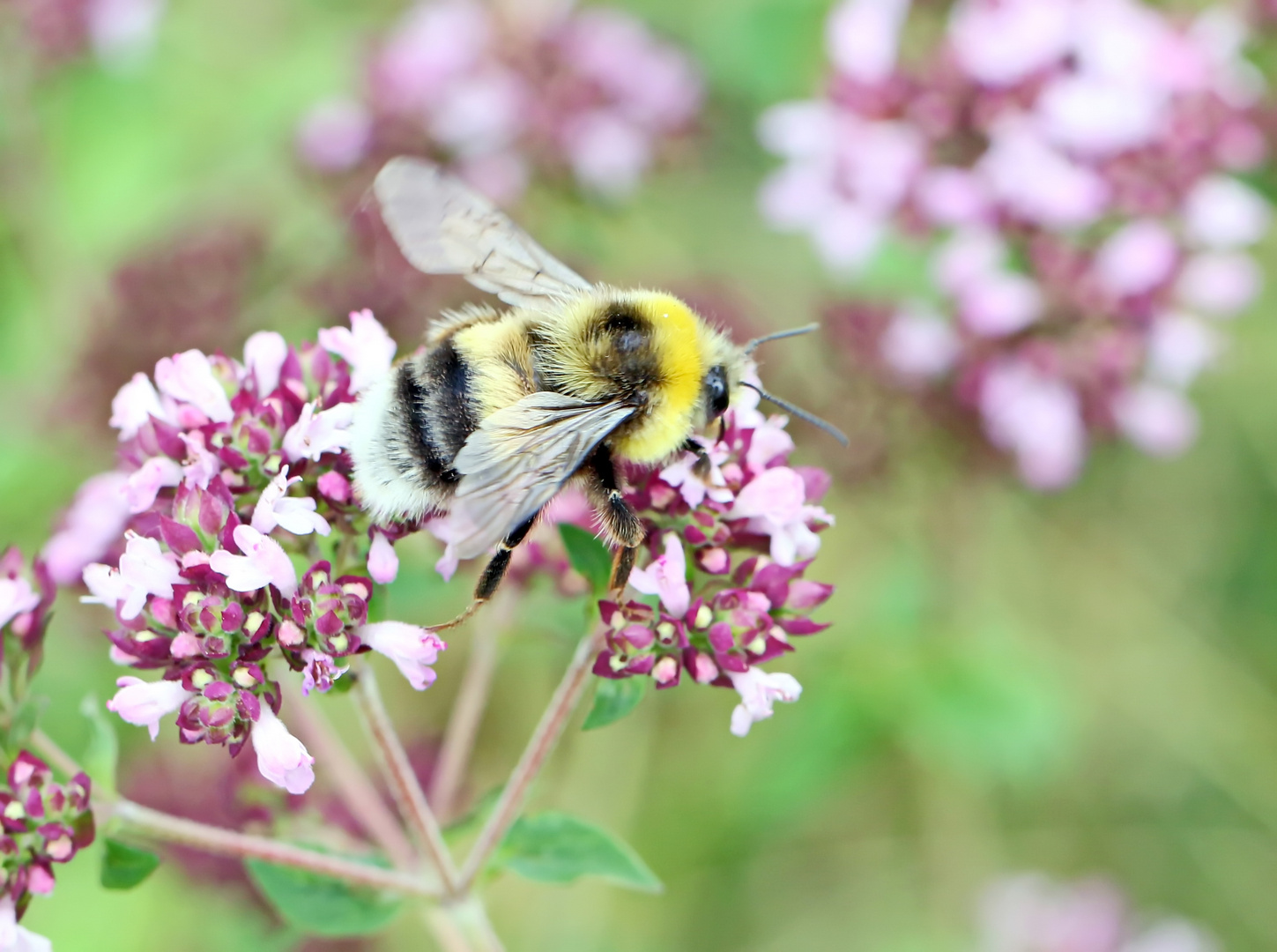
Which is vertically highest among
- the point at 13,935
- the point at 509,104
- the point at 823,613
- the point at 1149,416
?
the point at 509,104

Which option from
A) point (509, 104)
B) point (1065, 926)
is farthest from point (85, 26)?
point (1065, 926)

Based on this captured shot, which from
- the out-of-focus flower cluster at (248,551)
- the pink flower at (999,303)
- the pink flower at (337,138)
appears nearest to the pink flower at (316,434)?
the out-of-focus flower cluster at (248,551)

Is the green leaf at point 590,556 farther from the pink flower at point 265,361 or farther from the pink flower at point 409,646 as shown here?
the pink flower at point 265,361

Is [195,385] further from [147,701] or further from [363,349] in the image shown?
[147,701]

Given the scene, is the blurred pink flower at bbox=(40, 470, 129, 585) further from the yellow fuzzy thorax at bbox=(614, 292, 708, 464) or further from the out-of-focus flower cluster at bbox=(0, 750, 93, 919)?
the yellow fuzzy thorax at bbox=(614, 292, 708, 464)

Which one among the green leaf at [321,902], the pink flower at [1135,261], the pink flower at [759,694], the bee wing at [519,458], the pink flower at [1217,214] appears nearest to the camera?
the bee wing at [519,458]
